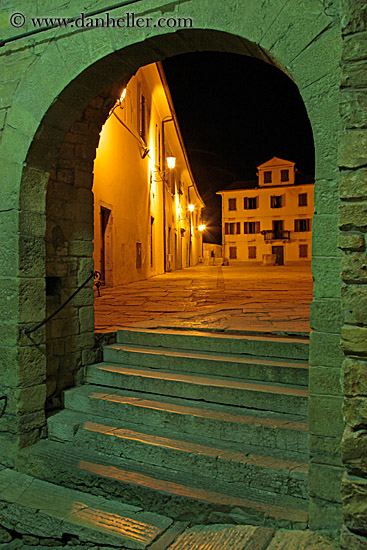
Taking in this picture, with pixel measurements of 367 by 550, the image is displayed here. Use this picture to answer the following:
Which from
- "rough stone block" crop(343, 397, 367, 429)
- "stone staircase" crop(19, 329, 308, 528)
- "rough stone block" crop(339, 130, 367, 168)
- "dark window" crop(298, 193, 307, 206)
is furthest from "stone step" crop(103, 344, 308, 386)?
"dark window" crop(298, 193, 307, 206)

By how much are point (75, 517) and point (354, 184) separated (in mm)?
2903

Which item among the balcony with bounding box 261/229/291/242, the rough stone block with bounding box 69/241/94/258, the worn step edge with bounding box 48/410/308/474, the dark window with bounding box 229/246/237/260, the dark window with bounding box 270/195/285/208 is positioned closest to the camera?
the worn step edge with bounding box 48/410/308/474

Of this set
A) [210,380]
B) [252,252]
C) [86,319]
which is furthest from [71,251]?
[252,252]

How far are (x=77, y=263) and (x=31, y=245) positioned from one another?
0.74m

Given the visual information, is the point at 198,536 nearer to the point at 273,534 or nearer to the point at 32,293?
the point at 273,534

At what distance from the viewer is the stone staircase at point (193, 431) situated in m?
2.72

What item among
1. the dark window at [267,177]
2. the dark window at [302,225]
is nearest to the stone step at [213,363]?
the dark window at [302,225]

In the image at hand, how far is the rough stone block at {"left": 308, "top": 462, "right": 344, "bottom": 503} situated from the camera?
2.46 m

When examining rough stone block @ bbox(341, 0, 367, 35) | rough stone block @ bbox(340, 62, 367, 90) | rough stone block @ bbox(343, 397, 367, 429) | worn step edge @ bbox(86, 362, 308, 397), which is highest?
rough stone block @ bbox(341, 0, 367, 35)

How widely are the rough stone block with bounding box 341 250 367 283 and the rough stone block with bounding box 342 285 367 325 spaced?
43 mm

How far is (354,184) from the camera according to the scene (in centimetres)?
210

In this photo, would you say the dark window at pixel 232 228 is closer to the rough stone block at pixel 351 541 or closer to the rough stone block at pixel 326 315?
the rough stone block at pixel 326 315

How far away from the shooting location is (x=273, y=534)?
2430 mm

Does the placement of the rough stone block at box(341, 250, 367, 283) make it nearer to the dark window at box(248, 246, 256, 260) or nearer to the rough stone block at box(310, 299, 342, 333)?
the rough stone block at box(310, 299, 342, 333)
